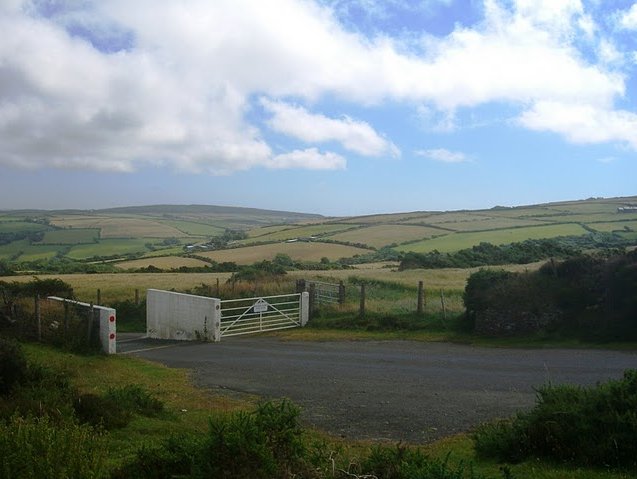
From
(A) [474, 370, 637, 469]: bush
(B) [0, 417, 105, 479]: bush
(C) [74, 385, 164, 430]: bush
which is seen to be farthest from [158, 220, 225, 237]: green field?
(B) [0, 417, 105, 479]: bush

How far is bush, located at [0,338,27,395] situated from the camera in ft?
29.7

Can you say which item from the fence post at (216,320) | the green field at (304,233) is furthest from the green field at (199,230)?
the fence post at (216,320)

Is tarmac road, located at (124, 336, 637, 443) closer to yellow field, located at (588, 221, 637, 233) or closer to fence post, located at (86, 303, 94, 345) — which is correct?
fence post, located at (86, 303, 94, 345)

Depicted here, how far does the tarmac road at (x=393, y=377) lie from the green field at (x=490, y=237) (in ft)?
144

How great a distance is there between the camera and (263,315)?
83.7ft

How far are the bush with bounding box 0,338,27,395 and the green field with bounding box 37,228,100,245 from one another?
90857 millimetres

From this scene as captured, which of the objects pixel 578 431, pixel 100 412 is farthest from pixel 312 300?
pixel 578 431

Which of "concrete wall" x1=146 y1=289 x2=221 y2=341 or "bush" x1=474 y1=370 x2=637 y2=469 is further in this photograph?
"concrete wall" x1=146 y1=289 x2=221 y2=341

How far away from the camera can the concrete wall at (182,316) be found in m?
22.4

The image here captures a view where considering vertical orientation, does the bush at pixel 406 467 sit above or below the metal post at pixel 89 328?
above

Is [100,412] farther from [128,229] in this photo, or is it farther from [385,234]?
[128,229]

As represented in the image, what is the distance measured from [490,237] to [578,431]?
6373 centimetres

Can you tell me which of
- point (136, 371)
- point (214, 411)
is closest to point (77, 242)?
point (136, 371)

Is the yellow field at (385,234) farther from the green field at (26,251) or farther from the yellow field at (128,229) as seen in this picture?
the yellow field at (128,229)
